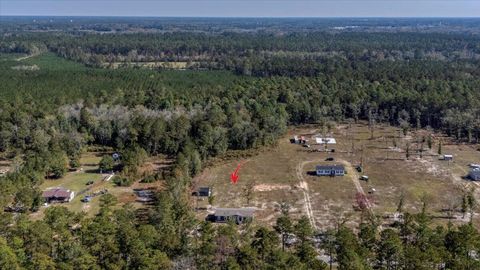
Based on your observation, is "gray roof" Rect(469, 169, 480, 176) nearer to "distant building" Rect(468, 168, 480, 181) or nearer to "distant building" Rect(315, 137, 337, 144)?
"distant building" Rect(468, 168, 480, 181)

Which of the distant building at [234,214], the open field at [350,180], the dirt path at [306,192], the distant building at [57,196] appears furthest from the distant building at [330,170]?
the distant building at [57,196]

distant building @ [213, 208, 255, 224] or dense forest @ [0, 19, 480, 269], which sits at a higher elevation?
dense forest @ [0, 19, 480, 269]

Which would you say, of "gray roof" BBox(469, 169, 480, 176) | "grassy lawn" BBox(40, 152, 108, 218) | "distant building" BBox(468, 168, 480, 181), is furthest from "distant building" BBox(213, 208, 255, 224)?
"gray roof" BBox(469, 169, 480, 176)

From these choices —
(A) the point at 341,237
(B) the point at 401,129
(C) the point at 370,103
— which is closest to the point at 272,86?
(C) the point at 370,103

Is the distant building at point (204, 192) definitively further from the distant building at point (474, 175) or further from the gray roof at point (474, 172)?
the gray roof at point (474, 172)

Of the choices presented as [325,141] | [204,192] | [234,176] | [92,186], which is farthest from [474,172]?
[92,186]

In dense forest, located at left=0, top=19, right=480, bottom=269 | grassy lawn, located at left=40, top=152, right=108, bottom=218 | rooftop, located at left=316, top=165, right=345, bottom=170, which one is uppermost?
dense forest, located at left=0, top=19, right=480, bottom=269
